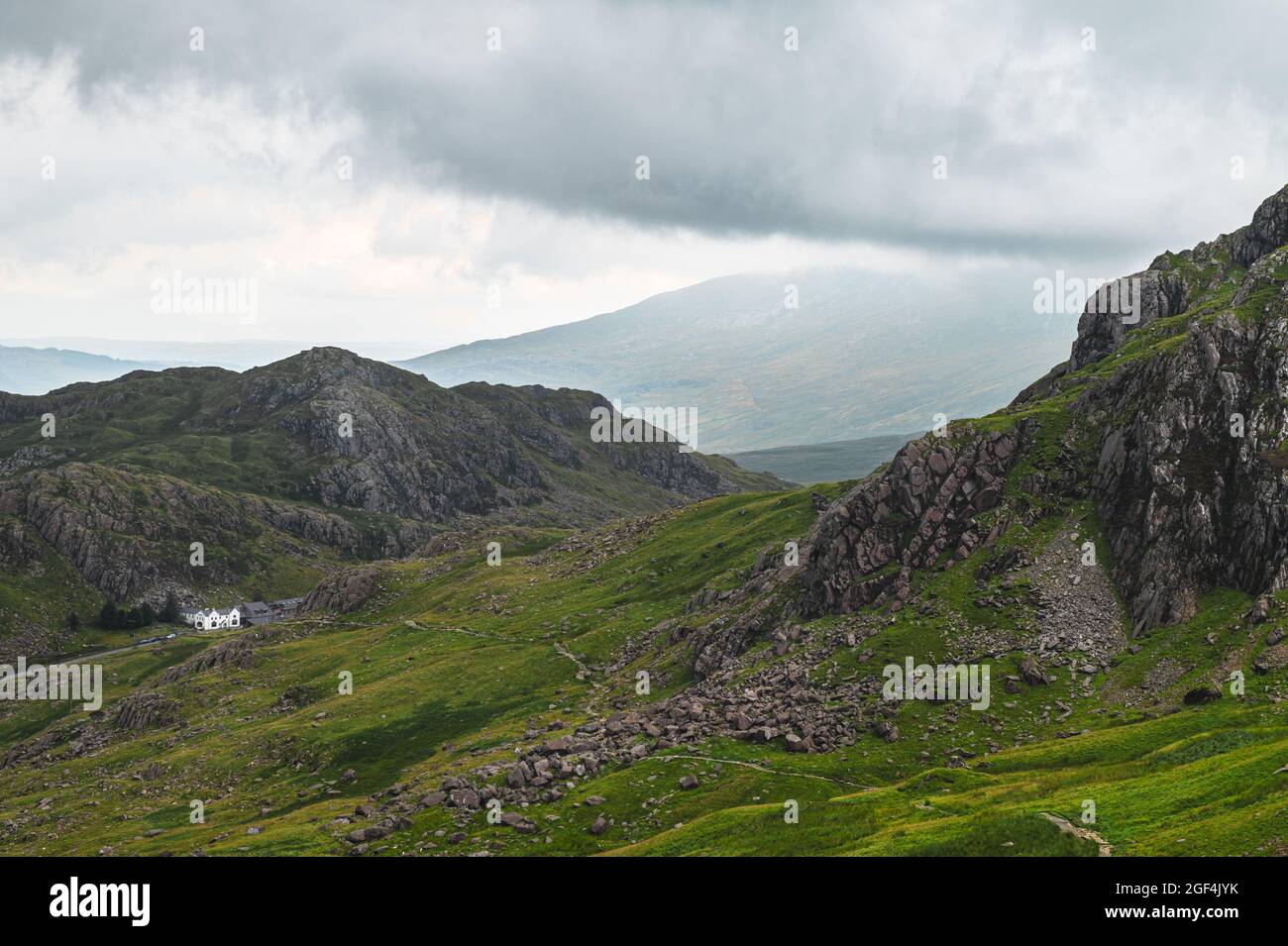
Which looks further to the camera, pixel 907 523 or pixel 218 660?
pixel 218 660

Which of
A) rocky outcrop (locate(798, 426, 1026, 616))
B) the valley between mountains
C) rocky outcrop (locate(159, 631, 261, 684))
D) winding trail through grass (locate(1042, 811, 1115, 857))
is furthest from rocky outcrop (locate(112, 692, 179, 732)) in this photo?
winding trail through grass (locate(1042, 811, 1115, 857))

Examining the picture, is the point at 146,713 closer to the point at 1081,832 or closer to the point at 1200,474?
the point at 1081,832

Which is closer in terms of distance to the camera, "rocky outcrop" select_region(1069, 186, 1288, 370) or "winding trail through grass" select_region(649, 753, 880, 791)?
"winding trail through grass" select_region(649, 753, 880, 791)

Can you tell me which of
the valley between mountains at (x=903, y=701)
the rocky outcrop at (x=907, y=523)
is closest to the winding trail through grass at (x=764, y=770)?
the valley between mountains at (x=903, y=701)

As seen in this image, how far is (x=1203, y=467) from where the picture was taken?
289 feet

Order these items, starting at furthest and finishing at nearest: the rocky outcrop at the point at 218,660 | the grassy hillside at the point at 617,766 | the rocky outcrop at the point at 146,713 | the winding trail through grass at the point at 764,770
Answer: the rocky outcrop at the point at 218,660
the rocky outcrop at the point at 146,713
the winding trail through grass at the point at 764,770
the grassy hillside at the point at 617,766

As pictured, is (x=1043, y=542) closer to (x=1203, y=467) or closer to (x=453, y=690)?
(x=1203, y=467)

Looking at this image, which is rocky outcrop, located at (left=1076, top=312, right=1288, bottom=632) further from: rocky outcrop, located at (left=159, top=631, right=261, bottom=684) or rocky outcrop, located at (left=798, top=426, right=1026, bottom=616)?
rocky outcrop, located at (left=159, top=631, right=261, bottom=684)

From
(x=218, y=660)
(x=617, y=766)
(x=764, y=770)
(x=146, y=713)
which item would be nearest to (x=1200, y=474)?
(x=764, y=770)

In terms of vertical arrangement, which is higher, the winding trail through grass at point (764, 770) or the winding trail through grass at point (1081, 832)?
the winding trail through grass at point (1081, 832)

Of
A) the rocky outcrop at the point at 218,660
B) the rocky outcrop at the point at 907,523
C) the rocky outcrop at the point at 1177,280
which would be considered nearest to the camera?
the rocky outcrop at the point at 907,523

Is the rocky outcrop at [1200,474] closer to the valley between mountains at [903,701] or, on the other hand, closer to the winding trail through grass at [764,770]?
the valley between mountains at [903,701]
